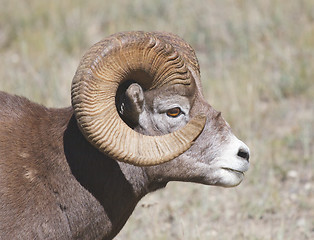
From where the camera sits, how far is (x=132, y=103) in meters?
5.28

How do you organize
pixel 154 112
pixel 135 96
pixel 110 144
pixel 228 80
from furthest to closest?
pixel 228 80 < pixel 154 112 < pixel 135 96 < pixel 110 144

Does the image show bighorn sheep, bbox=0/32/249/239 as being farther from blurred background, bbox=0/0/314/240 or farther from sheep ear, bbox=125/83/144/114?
blurred background, bbox=0/0/314/240

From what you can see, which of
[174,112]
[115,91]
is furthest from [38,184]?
[174,112]

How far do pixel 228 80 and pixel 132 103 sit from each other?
19.1 feet

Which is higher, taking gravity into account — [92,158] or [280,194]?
[92,158]

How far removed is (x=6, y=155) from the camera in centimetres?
513

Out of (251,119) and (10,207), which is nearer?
(10,207)

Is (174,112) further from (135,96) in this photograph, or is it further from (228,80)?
(228,80)

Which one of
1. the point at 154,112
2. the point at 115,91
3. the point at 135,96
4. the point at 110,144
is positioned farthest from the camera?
the point at 154,112

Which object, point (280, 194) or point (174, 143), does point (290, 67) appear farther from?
point (174, 143)

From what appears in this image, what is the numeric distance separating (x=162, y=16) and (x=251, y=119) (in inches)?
178

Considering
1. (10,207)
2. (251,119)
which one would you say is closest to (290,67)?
(251,119)

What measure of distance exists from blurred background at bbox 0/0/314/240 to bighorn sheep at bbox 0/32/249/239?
1353 millimetres

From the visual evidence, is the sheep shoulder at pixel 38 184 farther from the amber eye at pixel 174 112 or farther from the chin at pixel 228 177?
the chin at pixel 228 177
